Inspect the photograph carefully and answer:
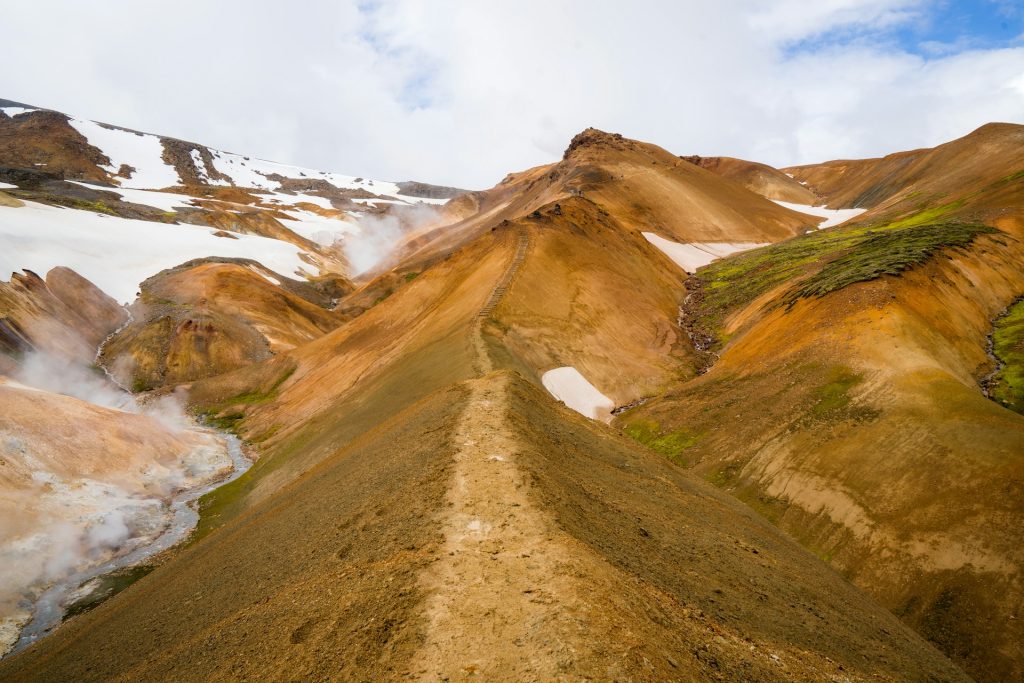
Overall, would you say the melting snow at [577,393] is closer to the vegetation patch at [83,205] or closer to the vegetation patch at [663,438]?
the vegetation patch at [663,438]

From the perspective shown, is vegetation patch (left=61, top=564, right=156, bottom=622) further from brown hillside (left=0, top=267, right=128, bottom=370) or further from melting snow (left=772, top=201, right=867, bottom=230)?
melting snow (left=772, top=201, right=867, bottom=230)

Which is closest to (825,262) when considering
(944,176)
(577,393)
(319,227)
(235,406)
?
(577,393)

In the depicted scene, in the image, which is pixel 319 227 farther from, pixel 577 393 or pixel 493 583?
pixel 493 583

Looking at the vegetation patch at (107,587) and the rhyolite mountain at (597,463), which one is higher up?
the rhyolite mountain at (597,463)

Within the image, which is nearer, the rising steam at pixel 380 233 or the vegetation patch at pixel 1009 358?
the vegetation patch at pixel 1009 358

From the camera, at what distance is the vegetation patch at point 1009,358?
26.9m

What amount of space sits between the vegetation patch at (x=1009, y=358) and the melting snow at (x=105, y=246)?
85.8 metres

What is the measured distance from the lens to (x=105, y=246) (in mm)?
79625

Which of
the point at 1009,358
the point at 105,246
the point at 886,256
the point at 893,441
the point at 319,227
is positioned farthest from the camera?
the point at 319,227

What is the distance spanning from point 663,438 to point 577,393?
6704mm

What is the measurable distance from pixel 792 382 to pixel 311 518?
24747 millimetres

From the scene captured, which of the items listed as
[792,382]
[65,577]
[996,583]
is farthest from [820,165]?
[65,577]

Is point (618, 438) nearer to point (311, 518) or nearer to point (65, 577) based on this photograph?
point (311, 518)

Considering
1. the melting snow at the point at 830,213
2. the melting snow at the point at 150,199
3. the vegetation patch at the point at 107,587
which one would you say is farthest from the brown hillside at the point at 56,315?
the melting snow at the point at 830,213
